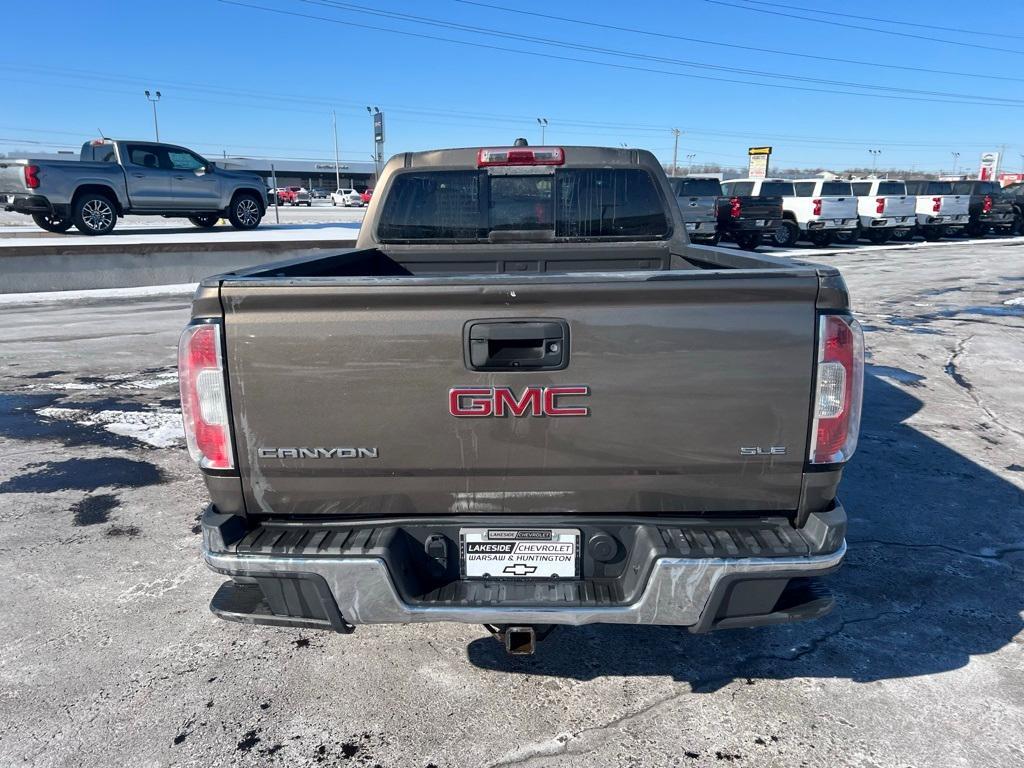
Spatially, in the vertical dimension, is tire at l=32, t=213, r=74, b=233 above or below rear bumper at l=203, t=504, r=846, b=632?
above

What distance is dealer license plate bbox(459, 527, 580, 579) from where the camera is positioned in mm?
2482

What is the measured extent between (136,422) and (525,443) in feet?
16.7

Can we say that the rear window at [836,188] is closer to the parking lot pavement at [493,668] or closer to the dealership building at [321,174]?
the parking lot pavement at [493,668]

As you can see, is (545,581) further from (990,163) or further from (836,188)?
(990,163)

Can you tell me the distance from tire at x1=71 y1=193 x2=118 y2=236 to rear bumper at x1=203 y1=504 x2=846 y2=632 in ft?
54.5

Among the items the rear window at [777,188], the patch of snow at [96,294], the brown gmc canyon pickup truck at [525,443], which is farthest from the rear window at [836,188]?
the brown gmc canyon pickup truck at [525,443]

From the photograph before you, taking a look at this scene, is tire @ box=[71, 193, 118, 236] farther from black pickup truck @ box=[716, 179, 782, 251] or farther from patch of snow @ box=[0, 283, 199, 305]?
black pickup truck @ box=[716, 179, 782, 251]

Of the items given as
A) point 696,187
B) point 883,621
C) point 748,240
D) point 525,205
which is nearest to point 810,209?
point 748,240

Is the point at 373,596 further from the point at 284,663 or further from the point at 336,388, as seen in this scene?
the point at 284,663

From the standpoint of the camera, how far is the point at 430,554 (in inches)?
98.6

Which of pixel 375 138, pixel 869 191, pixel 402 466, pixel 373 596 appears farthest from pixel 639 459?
pixel 869 191

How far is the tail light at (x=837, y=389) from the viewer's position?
7.61ft

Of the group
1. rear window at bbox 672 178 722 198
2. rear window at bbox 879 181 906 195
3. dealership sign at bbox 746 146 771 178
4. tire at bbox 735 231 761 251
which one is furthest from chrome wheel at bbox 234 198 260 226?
dealership sign at bbox 746 146 771 178

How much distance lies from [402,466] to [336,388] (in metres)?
0.33
